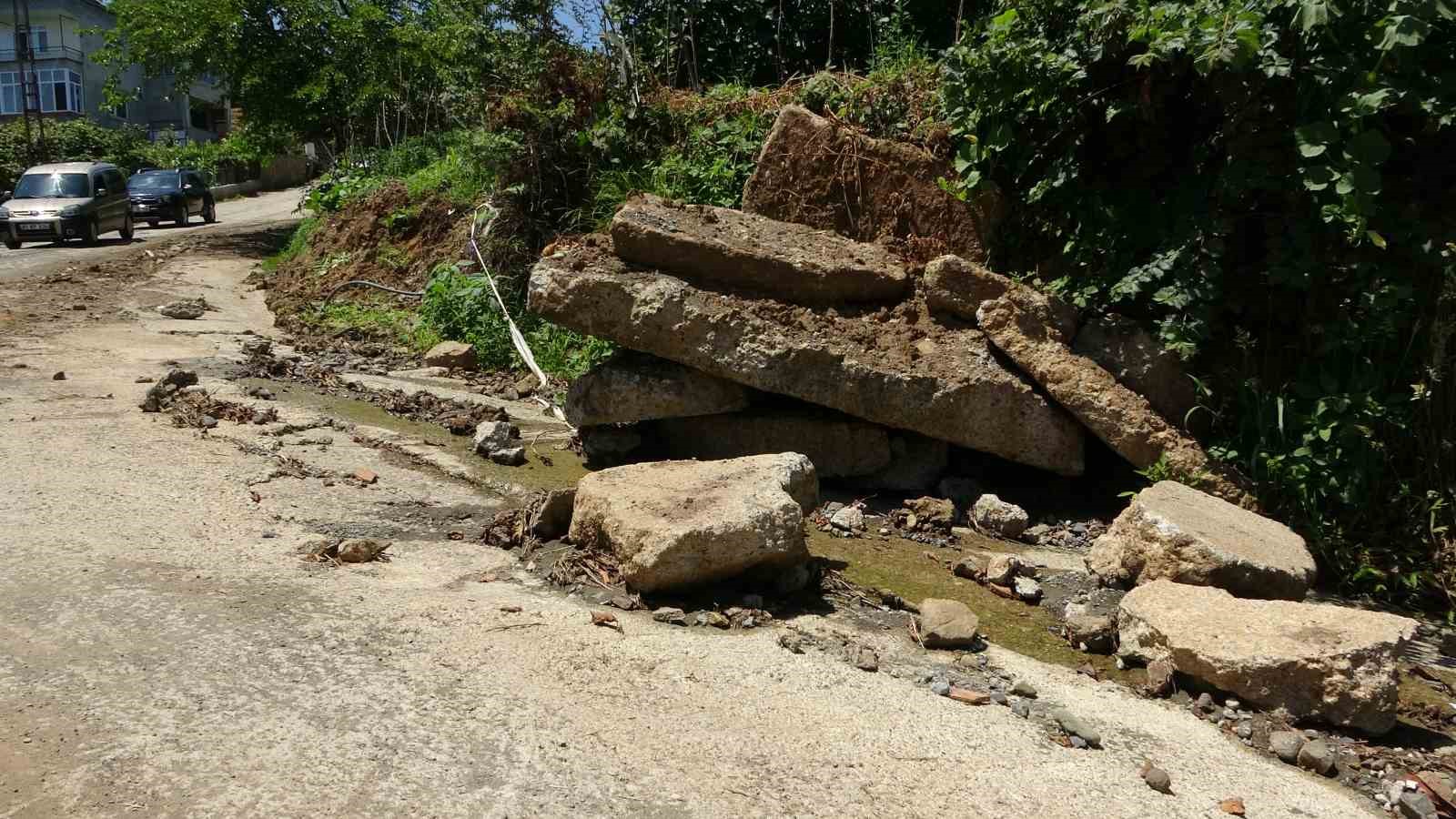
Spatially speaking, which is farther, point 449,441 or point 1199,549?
point 449,441

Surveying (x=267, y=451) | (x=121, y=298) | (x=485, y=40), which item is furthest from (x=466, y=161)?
(x=267, y=451)

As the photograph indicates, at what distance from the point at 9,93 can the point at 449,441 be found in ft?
176

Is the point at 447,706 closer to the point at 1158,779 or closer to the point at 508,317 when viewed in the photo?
the point at 1158,779

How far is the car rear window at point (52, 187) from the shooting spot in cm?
1983

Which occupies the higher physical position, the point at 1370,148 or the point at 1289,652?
the point at 1370,148

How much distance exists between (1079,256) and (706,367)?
2225mm

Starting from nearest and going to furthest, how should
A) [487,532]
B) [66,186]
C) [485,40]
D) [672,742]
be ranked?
1. [672,742]
2. [487,532]
3. [485,40]
4. [66,186]

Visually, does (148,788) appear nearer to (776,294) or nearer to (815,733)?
(815,733)

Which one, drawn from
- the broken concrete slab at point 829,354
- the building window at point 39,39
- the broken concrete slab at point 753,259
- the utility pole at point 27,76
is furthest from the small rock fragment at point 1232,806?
the building window at point 39,39

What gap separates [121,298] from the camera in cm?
1202

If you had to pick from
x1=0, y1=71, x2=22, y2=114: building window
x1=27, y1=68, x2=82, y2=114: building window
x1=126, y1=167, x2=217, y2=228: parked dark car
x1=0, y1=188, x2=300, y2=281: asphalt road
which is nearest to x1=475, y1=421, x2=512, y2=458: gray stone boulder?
x1=0, y1=188, x2=300, y2=281: asphalt road

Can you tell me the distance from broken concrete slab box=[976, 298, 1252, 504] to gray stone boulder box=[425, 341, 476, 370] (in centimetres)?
475

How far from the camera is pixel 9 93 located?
160ft

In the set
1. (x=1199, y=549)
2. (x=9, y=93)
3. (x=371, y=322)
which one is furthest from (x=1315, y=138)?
(x=9, y=93)
